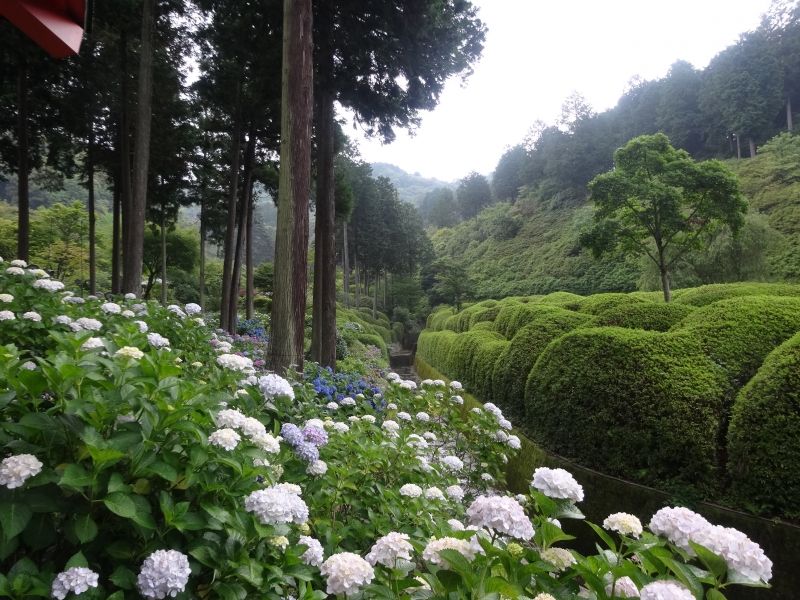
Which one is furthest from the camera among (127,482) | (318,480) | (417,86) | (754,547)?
(417,86)

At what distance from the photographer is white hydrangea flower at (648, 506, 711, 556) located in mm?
1058

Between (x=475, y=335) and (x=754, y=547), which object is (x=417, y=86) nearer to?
(x=475, y=335)

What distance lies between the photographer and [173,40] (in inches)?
433

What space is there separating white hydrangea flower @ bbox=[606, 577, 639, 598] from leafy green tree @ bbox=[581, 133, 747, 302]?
37.6 feet

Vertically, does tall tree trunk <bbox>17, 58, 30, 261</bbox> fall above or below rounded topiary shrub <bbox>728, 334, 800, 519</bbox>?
above

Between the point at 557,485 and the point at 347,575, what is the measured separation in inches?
25.2

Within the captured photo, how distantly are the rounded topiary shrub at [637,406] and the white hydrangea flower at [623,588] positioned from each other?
3.35 m

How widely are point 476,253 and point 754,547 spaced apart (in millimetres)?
46808

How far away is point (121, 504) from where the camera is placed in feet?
3.33

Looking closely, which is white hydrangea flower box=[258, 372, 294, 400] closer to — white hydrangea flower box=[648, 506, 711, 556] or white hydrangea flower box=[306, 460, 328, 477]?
white hydrangea flower box=[306, 460, 328, 477]

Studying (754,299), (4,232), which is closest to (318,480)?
(754,299)

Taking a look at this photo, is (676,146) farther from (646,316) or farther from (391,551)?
(391,551)

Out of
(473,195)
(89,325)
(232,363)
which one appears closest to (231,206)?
(89,325)

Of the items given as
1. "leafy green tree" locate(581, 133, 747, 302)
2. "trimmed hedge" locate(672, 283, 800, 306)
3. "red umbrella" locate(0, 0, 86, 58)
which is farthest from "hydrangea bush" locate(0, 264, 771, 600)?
"leafy green tree" locate(581, 133, 747, 302)
